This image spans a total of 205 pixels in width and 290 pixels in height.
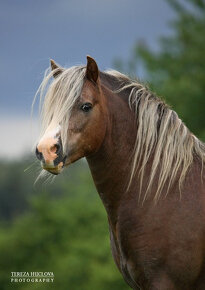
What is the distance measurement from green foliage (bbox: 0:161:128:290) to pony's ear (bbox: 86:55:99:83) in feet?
68.3

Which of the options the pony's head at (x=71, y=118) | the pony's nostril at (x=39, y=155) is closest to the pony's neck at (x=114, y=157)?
the pony's head at (x=71, y=118)

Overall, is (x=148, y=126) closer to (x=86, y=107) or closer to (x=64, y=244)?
(x=86, y=107)

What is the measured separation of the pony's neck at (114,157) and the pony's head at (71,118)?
12 cm

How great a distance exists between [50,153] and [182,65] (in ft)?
93.5

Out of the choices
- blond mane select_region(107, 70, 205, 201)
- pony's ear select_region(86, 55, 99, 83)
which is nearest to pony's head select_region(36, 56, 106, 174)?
pony's ear select_region(86, 55, 99, 83)

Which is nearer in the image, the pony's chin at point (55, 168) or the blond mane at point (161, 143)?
the pony's chin at point (55, 168)

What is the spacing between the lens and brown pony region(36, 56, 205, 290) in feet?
15.6

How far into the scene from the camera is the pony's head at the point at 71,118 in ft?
15.1

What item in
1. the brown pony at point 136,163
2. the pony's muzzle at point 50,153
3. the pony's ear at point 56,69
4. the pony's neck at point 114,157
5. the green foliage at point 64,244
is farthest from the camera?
the green foliage at point 64,244

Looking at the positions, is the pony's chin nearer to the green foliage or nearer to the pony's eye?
the pony's eye

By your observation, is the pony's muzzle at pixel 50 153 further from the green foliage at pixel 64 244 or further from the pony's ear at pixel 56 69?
the green foliage at pixel 64 244

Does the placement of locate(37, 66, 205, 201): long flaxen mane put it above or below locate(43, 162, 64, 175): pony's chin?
above

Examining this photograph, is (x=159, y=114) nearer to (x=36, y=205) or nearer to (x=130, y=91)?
(x=130, y=91)

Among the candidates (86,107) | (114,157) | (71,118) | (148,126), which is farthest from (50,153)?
(148,126)
